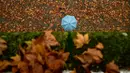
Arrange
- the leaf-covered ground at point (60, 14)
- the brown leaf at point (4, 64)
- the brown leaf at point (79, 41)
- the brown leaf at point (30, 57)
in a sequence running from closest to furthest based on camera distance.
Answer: the brown leaf at point (30, 57) < the brown leaf at point (4, 64) < the brown leaf at point (79, 41) < the leaf-covered ground at point (60, 14)

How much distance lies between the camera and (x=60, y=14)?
9.38 m

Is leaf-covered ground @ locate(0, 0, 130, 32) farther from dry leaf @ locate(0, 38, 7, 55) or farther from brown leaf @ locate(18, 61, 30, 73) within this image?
brown leaf @ locate(18, 61, 30, 73)

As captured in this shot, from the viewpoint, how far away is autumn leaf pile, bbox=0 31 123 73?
397 centimetres

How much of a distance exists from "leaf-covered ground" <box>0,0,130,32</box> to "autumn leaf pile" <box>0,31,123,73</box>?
178 inches

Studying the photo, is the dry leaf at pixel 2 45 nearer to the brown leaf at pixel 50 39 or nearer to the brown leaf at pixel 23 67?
the brown leaf at pixel 23 67

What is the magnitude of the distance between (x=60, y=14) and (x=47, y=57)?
5.49m

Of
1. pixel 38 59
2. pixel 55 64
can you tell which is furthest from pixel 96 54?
pixel 38 59

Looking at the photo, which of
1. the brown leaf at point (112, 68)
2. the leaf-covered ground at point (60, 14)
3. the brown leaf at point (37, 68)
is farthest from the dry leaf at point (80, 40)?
the leaf-covered ground at point (60, 14)

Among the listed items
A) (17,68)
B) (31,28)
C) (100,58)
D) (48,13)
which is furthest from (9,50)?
(48,13)

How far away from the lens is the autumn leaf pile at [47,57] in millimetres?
3971

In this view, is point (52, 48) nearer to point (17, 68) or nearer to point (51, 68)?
point (51, 68)

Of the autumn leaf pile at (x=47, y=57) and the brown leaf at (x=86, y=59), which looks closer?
the autumn leaf pile at (x=47, y=57)

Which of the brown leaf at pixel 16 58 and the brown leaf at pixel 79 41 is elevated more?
the brown leaf at pixel 79 41

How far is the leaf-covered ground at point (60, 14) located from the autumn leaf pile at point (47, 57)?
4524 mm
